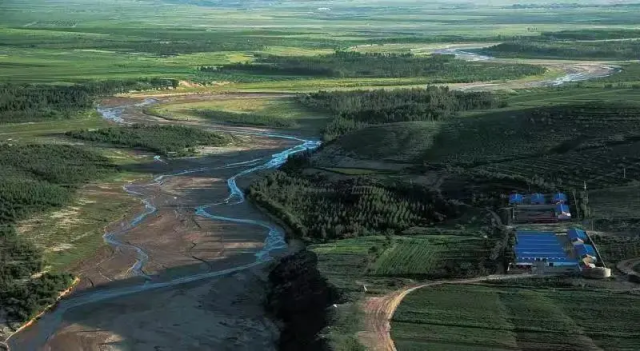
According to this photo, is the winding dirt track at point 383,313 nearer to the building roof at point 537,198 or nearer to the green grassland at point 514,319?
the green grassland at point 514,319

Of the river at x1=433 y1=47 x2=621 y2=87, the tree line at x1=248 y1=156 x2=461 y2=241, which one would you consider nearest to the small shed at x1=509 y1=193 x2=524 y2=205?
the tree line at x1=248 y1=156 x2=461 y2=241

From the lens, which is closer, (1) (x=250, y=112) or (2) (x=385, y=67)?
(1) (x=250, y=112)

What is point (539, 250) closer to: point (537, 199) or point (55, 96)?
point (537, 199)

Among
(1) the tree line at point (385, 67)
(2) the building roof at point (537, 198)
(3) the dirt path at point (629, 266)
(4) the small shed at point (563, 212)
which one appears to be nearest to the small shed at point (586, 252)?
(3) the dirt path at point (629, 266)

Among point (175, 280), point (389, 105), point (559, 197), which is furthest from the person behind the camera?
point (389, 105)

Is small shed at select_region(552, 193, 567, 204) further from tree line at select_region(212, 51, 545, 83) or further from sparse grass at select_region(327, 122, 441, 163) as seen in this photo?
tree line at select_region(212, 51, 545, 83)

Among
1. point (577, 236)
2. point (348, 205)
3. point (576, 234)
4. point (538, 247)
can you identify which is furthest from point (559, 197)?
point (348, 205)

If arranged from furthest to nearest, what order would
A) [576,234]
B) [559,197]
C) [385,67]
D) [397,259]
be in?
[385,67], [559,197], [576,234], [397,259]
